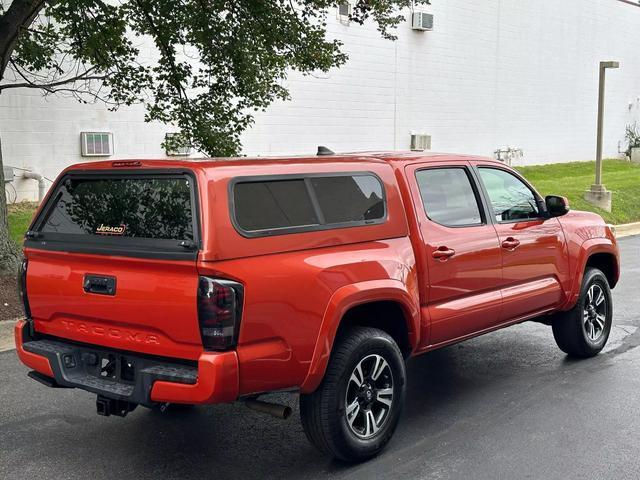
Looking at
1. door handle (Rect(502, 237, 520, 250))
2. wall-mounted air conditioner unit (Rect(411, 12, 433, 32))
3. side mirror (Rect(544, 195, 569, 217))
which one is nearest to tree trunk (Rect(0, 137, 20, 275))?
door handle (Rect(502, 237, 520, 250))

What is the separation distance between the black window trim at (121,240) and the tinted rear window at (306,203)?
0.24 meters

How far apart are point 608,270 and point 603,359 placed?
0.89 m

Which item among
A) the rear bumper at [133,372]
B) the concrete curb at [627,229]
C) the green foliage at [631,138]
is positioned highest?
the green foliage at [631,138]

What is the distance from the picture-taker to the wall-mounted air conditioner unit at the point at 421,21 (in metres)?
20.6

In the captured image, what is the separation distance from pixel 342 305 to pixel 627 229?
14.1 metres

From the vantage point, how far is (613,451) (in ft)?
15.5

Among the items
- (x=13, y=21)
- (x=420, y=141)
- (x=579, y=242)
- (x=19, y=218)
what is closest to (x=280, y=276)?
(x=579, y=242)

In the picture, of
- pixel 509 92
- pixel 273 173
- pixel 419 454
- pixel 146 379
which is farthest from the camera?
pixel 509 92

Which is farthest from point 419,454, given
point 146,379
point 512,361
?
point 512,361

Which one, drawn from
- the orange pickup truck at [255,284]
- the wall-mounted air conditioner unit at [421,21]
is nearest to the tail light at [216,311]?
the orange pickup truck at [255,284]

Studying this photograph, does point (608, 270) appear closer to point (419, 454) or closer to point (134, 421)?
point (419, 454)

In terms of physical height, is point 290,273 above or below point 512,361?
above

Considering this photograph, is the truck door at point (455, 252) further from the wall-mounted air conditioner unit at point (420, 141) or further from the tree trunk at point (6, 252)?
the wall-mounted air conditioner unit at point (420, 141)

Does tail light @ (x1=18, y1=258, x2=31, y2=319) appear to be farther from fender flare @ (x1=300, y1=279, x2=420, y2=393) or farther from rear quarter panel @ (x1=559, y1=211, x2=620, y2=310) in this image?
rear quarter panel @ (x1=559, y1=211, x2=620, y2=310)
